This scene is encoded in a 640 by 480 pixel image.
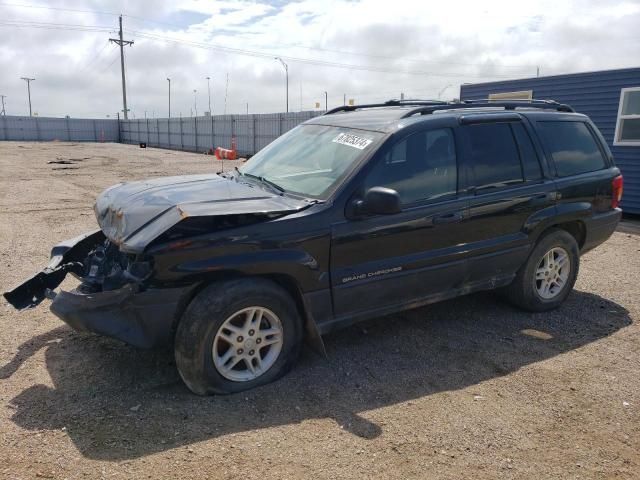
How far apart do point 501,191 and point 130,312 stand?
3.09m

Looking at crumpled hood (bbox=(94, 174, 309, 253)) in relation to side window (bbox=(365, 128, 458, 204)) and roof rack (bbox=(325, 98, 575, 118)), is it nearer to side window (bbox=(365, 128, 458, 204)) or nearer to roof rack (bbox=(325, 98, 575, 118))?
side window (bbox=(365, 128, 458, 204))

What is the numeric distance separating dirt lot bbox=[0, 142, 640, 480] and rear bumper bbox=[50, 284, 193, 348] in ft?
1.59

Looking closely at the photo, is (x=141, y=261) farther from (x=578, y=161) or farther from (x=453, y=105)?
(x=578, y=161)

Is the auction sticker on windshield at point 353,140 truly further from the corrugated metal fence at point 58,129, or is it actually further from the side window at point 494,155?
the corrugated metal fence at point 58,129

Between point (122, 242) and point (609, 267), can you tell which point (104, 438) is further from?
point (609, 267)

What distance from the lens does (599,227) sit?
5.29 meters

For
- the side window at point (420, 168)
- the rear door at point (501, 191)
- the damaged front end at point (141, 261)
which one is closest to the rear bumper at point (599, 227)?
the rear door at point (501, 191)

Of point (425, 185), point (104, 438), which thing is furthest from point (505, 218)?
point (104, 438)

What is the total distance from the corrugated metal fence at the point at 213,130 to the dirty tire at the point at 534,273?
18.7 metres

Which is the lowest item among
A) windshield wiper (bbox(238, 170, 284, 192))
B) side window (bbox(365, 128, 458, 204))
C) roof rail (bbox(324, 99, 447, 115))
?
windshield wiper (bbox(238, 170, 284, 192))

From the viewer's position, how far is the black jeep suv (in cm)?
323

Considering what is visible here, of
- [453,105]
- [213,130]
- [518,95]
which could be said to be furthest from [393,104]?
[213,130]

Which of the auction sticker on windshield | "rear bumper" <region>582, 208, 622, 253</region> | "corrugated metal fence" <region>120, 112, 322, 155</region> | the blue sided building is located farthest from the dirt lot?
"corrugated metal fence" <region>120, 112, 322, 155</region>

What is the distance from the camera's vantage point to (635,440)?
310cm
